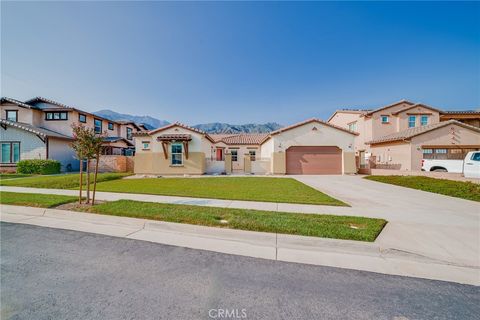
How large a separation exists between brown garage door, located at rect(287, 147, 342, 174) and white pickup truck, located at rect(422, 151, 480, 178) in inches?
246

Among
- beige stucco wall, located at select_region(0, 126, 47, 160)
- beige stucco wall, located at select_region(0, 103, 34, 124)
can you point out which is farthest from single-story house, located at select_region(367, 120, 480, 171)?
beige stucco wall, located at select_region(0, 103, 34, 124)

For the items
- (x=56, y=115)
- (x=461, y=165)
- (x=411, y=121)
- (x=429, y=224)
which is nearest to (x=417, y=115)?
(x=411, y=121)

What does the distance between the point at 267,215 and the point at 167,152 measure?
564 inches

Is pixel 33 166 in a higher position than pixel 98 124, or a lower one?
lower

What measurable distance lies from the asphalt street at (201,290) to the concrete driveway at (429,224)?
1.08 meters

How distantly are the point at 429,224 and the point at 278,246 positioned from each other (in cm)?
437

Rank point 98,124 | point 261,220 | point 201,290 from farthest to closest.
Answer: point 98,124 < point 261,220 < point 201,290

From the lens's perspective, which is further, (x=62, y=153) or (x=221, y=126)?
(x=221, y=126)

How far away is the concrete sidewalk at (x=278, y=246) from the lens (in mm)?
3268

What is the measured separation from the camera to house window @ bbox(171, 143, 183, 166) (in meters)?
17.6

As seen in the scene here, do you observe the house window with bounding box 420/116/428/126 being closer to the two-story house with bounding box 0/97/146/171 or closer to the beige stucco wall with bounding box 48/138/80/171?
the two-story house with bounding box 0/97/146/171

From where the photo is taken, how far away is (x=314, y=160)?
18250 mm

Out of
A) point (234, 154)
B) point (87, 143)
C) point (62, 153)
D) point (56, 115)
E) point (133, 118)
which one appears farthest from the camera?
→ point (133, 118)

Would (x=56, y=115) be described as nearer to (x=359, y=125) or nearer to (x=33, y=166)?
(x=33, y=166)
